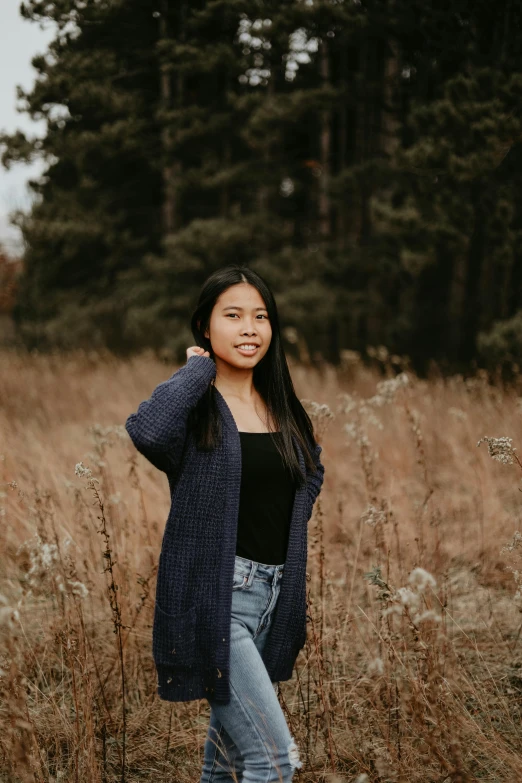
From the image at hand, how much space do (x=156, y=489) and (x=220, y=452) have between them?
2.73 meters

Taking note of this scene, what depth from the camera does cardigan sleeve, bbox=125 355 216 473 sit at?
75.2 inches

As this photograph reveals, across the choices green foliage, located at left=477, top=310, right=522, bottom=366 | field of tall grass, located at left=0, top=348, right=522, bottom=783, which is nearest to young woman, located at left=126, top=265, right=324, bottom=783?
field of tall grass, located at left=0, top=348, right=522, bottom=783

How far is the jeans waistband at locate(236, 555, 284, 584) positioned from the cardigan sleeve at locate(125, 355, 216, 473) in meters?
0.35

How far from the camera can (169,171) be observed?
14.0 m

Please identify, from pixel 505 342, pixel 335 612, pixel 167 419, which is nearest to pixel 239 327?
pixel 167 419

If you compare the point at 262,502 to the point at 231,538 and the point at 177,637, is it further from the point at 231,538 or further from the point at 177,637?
the point at 177,637

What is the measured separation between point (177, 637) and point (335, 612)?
121 centimetres

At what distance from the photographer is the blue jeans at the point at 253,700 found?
1785mm

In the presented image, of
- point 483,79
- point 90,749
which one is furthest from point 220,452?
point 483,79

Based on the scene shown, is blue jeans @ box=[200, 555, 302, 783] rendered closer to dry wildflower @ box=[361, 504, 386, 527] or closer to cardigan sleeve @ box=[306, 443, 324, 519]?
cardigan sleeve @ box=[306, 443, 324, 519]

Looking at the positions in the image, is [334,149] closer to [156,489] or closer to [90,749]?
[156,489]

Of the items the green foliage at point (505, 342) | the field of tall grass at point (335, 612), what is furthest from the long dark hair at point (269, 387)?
the green foliage at point (505, 342)

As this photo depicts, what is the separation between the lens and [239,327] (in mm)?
2180

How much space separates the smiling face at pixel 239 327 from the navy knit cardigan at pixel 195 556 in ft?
0.66
